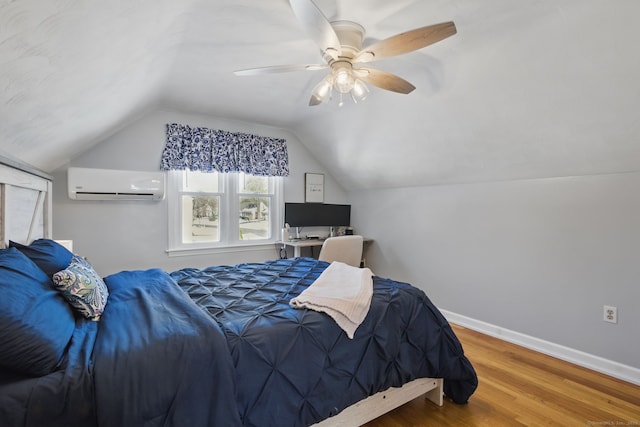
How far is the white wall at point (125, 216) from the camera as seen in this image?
128 inches

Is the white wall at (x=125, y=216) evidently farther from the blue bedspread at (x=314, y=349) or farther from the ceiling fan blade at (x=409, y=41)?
the ceiling fan blade at (x=409, y=41)

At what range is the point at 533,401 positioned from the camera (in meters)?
2.14

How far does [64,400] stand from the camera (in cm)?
104

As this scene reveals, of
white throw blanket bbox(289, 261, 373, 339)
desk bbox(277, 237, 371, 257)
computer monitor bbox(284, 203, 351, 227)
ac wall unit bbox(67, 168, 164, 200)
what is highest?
ac wall unit bbox(67, 168, 164, 200)

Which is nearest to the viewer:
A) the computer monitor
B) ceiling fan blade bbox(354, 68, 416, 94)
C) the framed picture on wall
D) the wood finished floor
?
the wood finished floor

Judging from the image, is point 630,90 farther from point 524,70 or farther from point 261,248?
point 261,248

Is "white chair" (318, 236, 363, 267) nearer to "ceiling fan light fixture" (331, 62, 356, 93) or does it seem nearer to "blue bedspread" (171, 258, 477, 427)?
"blue bedspread" (171, 258, 477, 427)

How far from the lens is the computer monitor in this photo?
175 inches

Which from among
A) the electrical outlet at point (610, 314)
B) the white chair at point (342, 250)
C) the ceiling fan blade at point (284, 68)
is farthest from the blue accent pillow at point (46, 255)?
the electrical outlet at point (610, 314)

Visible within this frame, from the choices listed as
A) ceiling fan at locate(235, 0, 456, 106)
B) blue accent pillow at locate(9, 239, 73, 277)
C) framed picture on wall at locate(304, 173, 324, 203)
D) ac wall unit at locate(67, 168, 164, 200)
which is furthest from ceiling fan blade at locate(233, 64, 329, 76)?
framed picture on wall at locate(304, 173, 324, 203)

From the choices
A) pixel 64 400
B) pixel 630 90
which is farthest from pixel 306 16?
pixel 630 90

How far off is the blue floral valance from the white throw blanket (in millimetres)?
2515

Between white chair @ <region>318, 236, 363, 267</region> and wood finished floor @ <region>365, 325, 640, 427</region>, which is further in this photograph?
white chair @ <region>318, 236, 363, 267</region>

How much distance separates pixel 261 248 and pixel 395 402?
2871 millimetres
